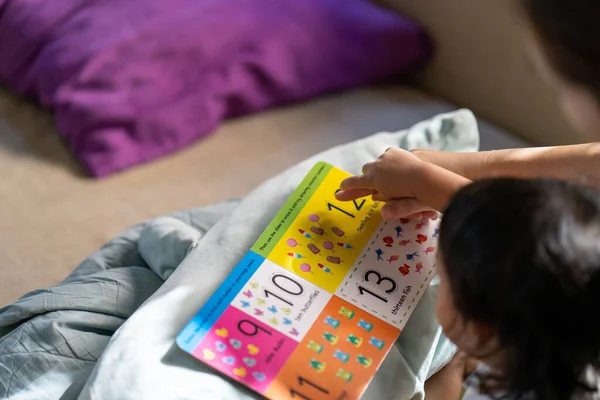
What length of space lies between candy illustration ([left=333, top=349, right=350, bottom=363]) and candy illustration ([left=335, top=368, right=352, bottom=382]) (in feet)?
0.04

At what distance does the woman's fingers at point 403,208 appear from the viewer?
0.72 meters

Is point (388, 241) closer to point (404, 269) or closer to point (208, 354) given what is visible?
point (404, 269)

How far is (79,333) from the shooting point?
72cm

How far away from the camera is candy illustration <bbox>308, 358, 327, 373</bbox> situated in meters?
0.63

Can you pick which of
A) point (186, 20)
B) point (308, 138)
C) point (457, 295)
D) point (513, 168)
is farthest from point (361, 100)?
point (457, 295)

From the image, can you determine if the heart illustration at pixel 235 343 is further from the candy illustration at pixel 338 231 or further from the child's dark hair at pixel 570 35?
the child's dark hair at pixel 570 35

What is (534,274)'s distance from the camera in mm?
513

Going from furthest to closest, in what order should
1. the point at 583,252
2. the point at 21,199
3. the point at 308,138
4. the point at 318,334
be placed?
the point at 308,138 → the point at 21,199 → the point at 318,334 → the point at 583,252

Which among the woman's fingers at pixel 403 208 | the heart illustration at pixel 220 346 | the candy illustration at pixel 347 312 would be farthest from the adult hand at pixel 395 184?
the heart illustration at pixel 220 346

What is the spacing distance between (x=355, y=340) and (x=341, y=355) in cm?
2

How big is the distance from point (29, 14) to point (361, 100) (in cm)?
57

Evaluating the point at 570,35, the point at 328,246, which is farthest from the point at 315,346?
the point at 570,35

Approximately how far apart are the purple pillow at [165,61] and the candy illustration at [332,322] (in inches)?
19.7

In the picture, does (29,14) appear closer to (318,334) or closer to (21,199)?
(21,199)
